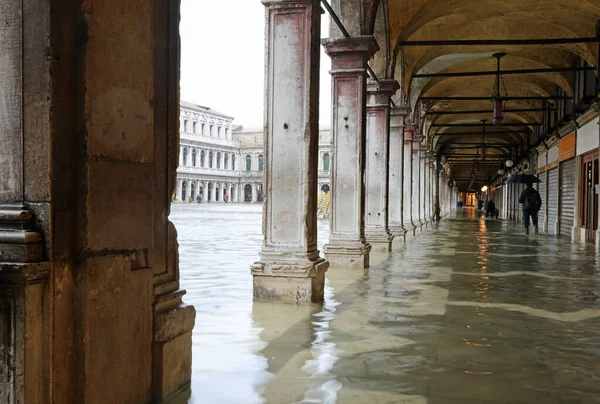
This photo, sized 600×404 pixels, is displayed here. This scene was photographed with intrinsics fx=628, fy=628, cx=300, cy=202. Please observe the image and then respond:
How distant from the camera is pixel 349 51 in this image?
9820mm

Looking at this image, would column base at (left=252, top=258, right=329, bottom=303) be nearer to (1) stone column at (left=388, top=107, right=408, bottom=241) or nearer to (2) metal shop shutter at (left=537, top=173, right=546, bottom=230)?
(1) stone column at (left=388, top=107, right=408, bottom=241)

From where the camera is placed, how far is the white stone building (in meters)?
84.1

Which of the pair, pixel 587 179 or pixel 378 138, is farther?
pixel 587 179

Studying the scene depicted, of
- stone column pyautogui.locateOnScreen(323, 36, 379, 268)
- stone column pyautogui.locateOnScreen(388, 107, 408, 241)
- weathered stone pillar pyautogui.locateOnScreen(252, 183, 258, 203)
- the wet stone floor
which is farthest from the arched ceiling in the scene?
weathered stone pillar pyautogui.locateOnScreen(252, 183, 258, 203)

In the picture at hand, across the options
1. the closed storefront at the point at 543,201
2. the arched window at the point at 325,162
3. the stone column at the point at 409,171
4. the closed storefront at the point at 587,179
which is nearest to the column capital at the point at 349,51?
the closed storefront at the point at 587,179

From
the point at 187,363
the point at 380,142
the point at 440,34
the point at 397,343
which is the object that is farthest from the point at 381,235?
the point at 187,363

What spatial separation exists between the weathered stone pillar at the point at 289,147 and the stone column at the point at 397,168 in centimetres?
1013

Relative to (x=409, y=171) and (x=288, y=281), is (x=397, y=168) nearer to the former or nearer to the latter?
(x=409, y=171)

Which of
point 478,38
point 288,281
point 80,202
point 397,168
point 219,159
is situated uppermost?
point 219,159

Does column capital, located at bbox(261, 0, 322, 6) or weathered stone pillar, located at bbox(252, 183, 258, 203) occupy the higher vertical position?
column capital, located at bbox(261, 0, 322, 6)

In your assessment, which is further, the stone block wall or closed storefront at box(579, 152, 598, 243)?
closed storefront at box(579, 152, 598, 243)

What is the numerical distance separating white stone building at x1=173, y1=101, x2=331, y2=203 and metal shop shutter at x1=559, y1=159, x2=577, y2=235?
58.7 m

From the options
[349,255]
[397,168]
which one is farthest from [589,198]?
[349,255]

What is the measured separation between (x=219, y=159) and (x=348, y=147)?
83077mm
